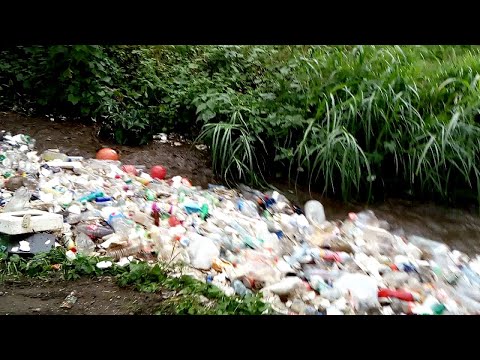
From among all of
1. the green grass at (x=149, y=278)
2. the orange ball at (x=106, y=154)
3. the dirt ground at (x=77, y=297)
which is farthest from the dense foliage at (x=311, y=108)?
the dirt ground at (x=77, y=297)

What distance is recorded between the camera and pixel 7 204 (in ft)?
7.96

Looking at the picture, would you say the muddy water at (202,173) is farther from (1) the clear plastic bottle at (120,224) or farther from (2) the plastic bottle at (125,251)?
(2) the plastic bottle at (125,251)

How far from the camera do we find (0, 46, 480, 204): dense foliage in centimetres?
361

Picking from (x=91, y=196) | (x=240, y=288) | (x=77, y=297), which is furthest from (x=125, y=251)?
(x=91, y=196)

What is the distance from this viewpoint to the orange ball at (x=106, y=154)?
12.2 ft

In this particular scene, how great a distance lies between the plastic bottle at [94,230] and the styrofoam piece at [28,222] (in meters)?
0.10

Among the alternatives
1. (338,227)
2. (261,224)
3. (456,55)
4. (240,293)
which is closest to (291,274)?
(240,293)

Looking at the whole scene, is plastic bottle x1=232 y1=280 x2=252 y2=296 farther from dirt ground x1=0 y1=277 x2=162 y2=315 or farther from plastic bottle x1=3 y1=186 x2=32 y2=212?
plastic bottle x1=3 y1=186 x2=32 y2=212

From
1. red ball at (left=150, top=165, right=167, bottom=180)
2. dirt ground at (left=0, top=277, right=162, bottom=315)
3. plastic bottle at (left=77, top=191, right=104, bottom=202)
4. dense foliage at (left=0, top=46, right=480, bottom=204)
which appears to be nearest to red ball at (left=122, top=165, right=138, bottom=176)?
red ball at (left=150, top=165, right=167, bottom=180)

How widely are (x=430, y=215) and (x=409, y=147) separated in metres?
0.54

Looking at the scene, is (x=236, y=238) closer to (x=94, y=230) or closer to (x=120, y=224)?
(x=120, y=224)

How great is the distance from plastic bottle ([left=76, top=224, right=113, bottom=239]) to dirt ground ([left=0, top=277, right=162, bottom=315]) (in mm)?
396
